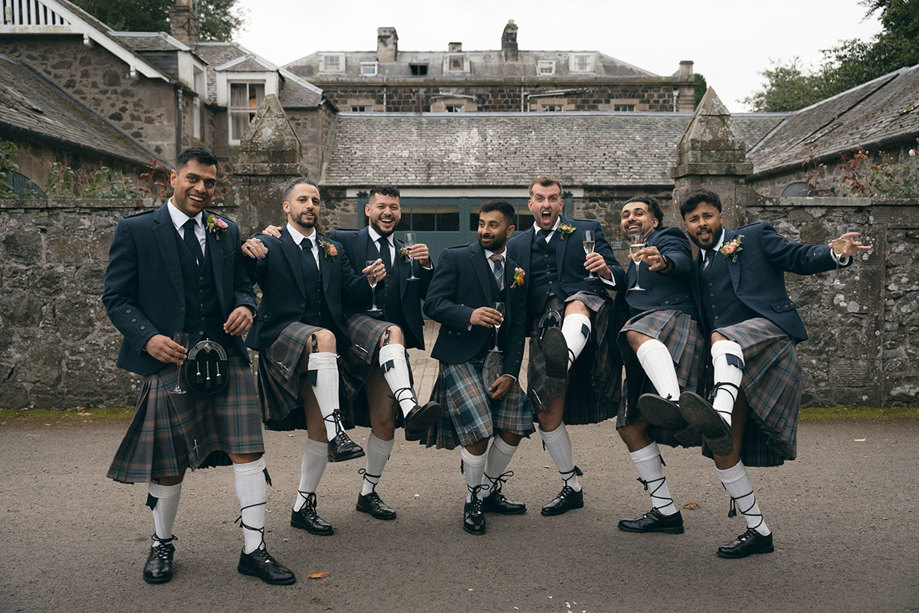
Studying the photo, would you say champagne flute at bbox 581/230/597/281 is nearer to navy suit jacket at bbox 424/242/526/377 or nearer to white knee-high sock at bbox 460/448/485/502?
navy suit jacket at bbox 424/242/526/377

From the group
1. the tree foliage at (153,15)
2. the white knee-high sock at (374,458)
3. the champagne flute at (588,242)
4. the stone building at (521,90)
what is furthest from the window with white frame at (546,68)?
the white knee-high sock at (374,458)

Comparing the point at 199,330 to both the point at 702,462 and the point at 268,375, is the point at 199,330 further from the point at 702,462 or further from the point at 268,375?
the point at 702,462

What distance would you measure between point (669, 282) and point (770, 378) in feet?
2.74

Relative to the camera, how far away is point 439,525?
477cm

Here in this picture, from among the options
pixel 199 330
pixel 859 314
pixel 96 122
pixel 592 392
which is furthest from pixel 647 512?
pixel 96 122

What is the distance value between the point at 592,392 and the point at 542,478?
1035mm

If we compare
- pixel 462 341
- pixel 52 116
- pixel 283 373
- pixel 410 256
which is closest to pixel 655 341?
pixel 462 341

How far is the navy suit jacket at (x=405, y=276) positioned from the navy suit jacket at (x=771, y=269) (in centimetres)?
193

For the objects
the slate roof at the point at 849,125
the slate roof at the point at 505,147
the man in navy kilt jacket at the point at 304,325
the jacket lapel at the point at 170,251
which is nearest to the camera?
the jacket lapel at the point at 170,251

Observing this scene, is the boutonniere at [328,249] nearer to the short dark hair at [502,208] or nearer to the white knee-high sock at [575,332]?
the short dark hair at [502,208]

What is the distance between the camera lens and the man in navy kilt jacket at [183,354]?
151 inches

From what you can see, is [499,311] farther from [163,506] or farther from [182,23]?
[182,23]

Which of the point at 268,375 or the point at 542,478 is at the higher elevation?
the point at 268,375

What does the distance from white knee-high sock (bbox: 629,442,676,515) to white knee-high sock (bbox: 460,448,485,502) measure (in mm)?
960
